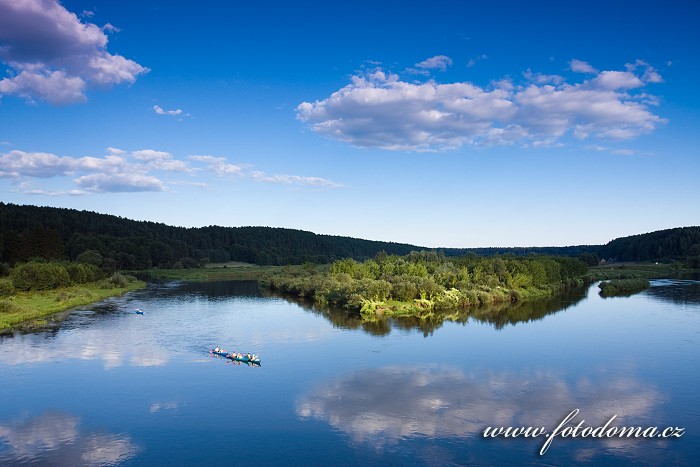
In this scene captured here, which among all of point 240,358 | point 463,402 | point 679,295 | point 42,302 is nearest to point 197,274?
point 42,302

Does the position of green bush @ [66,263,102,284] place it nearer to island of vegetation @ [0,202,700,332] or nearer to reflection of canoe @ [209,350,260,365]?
island of vegetation @ [0,202,700,332]

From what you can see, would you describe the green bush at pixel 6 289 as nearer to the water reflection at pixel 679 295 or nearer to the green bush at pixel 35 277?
the green bush at pixel 35 277

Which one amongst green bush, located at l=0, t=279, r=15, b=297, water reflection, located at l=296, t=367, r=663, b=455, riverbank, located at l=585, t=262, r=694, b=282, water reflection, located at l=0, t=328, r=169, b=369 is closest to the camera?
water reflection, located at l=296, t=367, r=663, b=455

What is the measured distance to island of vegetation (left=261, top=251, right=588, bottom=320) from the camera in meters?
70.9

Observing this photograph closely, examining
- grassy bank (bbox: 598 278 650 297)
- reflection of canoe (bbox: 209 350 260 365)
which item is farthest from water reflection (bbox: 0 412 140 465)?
grassy bank (bbox: 598 278 650 297)

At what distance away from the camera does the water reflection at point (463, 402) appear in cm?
2602

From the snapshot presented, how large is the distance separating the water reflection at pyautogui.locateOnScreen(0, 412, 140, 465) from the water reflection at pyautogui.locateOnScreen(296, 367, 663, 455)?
924 centimetres

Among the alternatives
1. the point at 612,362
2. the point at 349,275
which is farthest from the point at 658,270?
the point at 612,362

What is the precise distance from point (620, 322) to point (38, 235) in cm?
10530

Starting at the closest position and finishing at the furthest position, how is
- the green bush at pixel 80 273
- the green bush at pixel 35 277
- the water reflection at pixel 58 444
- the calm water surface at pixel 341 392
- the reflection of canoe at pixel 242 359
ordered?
the water reflection at pixel 58 444 < the calm water surface at pixel 341 392 < the reflection of canoe at pixel 242 359 < the green bush at pixel 35 277 < the green bush at pixel 80 273

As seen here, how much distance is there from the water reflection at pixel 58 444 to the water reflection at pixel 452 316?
30987mm

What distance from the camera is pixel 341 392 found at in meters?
32.0

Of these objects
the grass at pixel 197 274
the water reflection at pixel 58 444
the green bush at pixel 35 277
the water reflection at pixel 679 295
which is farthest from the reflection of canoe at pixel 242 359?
the grass at pixel 197 274

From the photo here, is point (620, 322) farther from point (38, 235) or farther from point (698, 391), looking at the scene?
point (38, 235)
